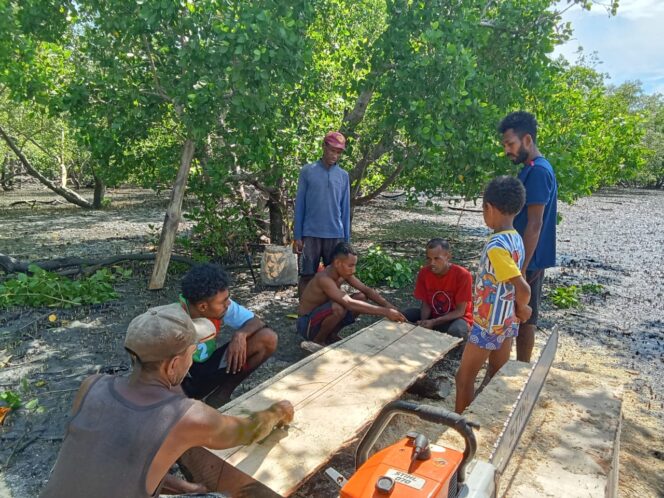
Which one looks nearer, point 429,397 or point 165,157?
point 429,397

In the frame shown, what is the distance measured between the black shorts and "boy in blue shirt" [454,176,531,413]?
1.56 m

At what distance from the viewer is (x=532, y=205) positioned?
363cm

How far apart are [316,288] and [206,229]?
155 inches

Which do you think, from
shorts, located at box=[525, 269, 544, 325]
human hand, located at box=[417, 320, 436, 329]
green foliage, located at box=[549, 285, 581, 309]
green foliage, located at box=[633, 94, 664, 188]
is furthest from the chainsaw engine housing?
green foliage, located at box=[633, 94, 664, 188]

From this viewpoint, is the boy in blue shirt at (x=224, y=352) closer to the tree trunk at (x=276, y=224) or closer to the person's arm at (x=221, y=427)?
the person's arm at (x=221, y=427)

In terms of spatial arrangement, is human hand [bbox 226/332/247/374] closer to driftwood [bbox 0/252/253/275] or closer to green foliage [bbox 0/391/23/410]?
green foliage [bbox 0/391/23/410]

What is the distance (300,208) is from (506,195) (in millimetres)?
2759

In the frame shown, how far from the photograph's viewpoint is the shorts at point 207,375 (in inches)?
136

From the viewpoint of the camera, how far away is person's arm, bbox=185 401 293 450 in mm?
1799

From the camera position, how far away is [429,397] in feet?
13.7

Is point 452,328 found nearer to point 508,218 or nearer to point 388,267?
point 508,218

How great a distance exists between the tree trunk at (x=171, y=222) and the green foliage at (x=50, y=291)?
0.57 metres

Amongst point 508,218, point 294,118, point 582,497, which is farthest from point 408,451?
point 294,118

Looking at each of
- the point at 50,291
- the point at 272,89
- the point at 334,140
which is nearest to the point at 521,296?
the point at 334,140
